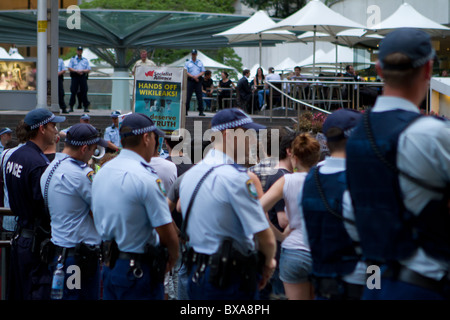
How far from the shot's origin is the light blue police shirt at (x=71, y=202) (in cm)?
521

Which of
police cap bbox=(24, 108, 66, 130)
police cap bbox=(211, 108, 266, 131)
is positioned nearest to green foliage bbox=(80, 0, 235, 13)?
police cap bbox=(24, 108, 66, 130)

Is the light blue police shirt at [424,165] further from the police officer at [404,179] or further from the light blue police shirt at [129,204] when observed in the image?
the light blue police shirt at [129,204]

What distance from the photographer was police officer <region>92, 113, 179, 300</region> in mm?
4344

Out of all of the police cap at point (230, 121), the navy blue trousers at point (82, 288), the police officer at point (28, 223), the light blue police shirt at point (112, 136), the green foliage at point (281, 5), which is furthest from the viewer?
the green foliage at point (281, 5)

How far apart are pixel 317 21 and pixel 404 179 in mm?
17072

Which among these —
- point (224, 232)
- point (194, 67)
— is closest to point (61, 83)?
point (194, 67)

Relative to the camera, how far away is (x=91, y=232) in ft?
17.4

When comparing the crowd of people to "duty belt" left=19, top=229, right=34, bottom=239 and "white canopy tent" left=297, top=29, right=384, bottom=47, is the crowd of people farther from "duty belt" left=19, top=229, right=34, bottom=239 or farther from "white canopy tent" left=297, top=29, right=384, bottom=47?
"white canopy tent" left=297, top=29, right=384, bottom=47

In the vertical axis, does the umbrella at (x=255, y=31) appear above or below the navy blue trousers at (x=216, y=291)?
above

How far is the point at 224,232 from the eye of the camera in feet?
13.3

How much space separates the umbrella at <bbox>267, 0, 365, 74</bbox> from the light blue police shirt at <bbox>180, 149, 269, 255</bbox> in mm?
15557

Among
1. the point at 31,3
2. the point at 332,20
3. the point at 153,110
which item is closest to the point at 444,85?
the point at 153,110

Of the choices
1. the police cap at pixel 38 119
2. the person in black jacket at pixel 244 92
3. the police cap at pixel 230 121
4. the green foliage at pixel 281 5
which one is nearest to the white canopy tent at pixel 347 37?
the person in black jacket at pixel 244 92

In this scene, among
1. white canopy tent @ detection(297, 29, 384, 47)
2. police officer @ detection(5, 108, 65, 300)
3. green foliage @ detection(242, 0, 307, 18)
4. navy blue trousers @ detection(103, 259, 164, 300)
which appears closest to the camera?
navy blue trousers @ detection(103, 259, 164, 300)
